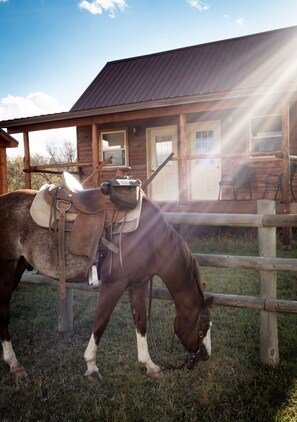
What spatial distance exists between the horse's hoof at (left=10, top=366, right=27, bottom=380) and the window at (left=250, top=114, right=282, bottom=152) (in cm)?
989

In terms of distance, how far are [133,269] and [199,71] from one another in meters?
11.6

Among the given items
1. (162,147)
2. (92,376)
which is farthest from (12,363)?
(162,147)

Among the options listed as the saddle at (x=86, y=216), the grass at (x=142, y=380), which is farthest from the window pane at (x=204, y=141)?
the saddle at (x=86, y=216)

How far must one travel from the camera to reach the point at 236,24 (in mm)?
14398

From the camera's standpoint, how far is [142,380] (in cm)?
299

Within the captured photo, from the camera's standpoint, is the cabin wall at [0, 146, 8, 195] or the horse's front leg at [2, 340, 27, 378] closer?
the horse's front leg at [2, 340, 27, 378]

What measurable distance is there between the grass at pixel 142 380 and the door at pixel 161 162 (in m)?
8.28

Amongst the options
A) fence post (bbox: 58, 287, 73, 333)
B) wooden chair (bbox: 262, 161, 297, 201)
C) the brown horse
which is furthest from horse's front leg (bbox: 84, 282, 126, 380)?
wooden chair (bbox: 262, 161, 297, 201)

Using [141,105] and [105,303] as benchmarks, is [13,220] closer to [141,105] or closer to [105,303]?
[105,303]

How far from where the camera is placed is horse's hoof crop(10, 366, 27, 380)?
10.1 feet

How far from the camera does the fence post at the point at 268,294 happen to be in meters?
3.24

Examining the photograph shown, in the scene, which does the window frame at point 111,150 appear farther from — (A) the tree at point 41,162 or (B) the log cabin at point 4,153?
(A) the tree at point 41,162

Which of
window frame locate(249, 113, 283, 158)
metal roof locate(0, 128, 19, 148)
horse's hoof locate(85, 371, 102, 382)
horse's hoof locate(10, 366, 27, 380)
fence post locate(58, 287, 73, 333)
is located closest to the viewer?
horse's hoof locate(85, 371, 102, 382)

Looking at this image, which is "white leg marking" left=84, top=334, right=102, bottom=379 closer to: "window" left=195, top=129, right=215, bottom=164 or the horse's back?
the horse's back
